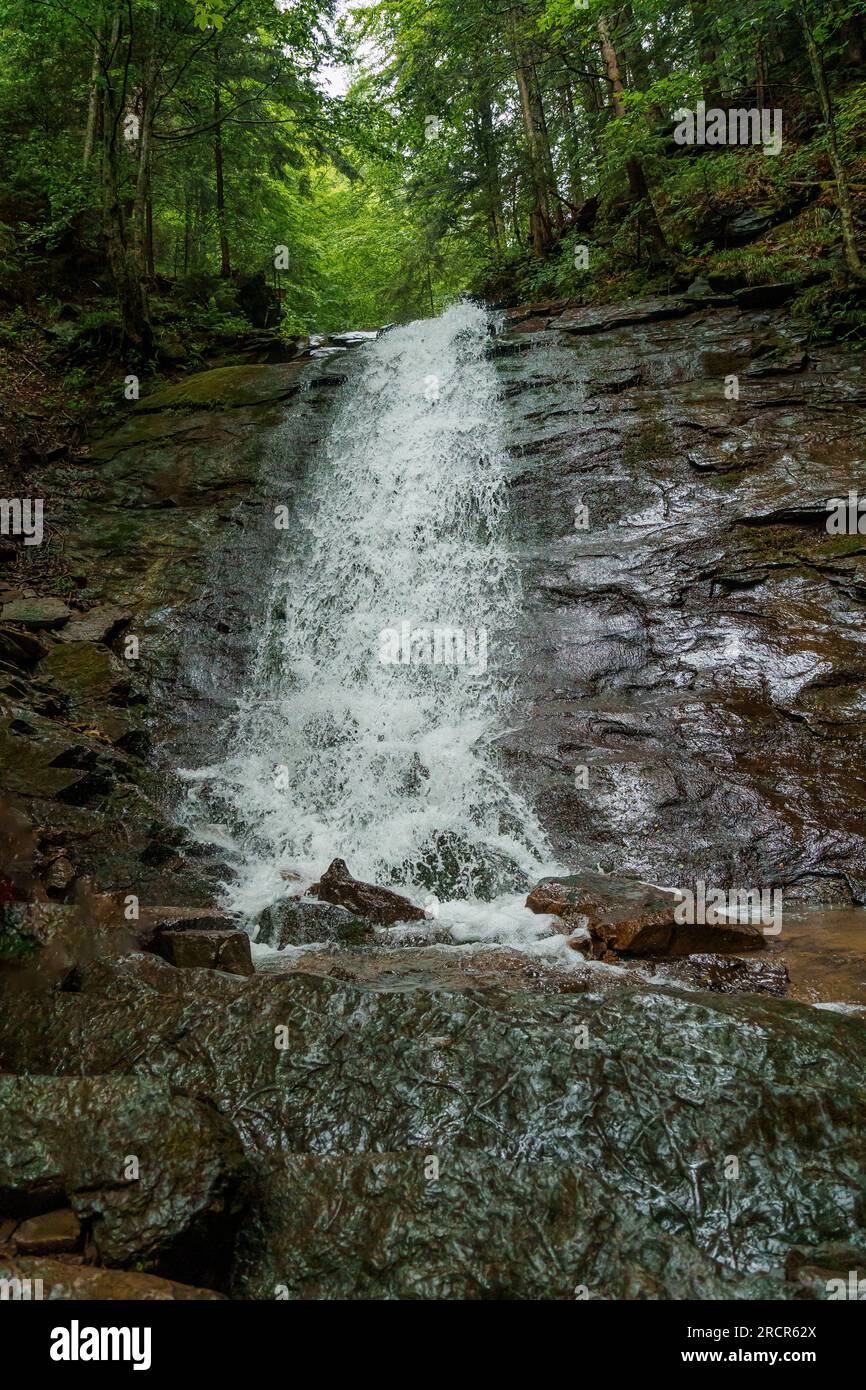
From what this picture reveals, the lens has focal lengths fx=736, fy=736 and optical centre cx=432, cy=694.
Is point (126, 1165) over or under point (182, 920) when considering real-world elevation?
under

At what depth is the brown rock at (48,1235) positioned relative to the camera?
215cm

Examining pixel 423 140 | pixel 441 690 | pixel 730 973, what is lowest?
pixel 730 973

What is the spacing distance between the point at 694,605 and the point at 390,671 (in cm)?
326

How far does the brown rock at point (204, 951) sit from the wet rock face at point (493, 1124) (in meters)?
0.40

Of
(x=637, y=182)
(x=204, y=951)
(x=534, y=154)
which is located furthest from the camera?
(x=534, y=154)

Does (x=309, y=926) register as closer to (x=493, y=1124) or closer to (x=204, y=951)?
(x=204, y=951)

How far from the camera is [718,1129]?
265 cm

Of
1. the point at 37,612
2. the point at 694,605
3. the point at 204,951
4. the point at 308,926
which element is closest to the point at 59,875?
the point at 204,951

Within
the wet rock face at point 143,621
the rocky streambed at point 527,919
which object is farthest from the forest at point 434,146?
the wet rock face at point 143,621

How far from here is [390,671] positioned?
818 cm

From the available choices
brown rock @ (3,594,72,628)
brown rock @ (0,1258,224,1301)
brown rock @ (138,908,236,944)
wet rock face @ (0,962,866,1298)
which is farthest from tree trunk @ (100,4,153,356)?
brown rock @ (0,1258,224,1301)

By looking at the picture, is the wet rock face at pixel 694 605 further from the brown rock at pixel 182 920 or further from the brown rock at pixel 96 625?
the brown rock at pixel 96 625

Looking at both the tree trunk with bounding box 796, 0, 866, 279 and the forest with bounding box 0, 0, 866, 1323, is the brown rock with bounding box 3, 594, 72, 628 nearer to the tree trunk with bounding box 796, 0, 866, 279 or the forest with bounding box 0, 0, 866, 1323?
the forest with bounding box 0, 0, 866, 1323

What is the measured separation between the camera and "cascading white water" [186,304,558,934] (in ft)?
20.2
